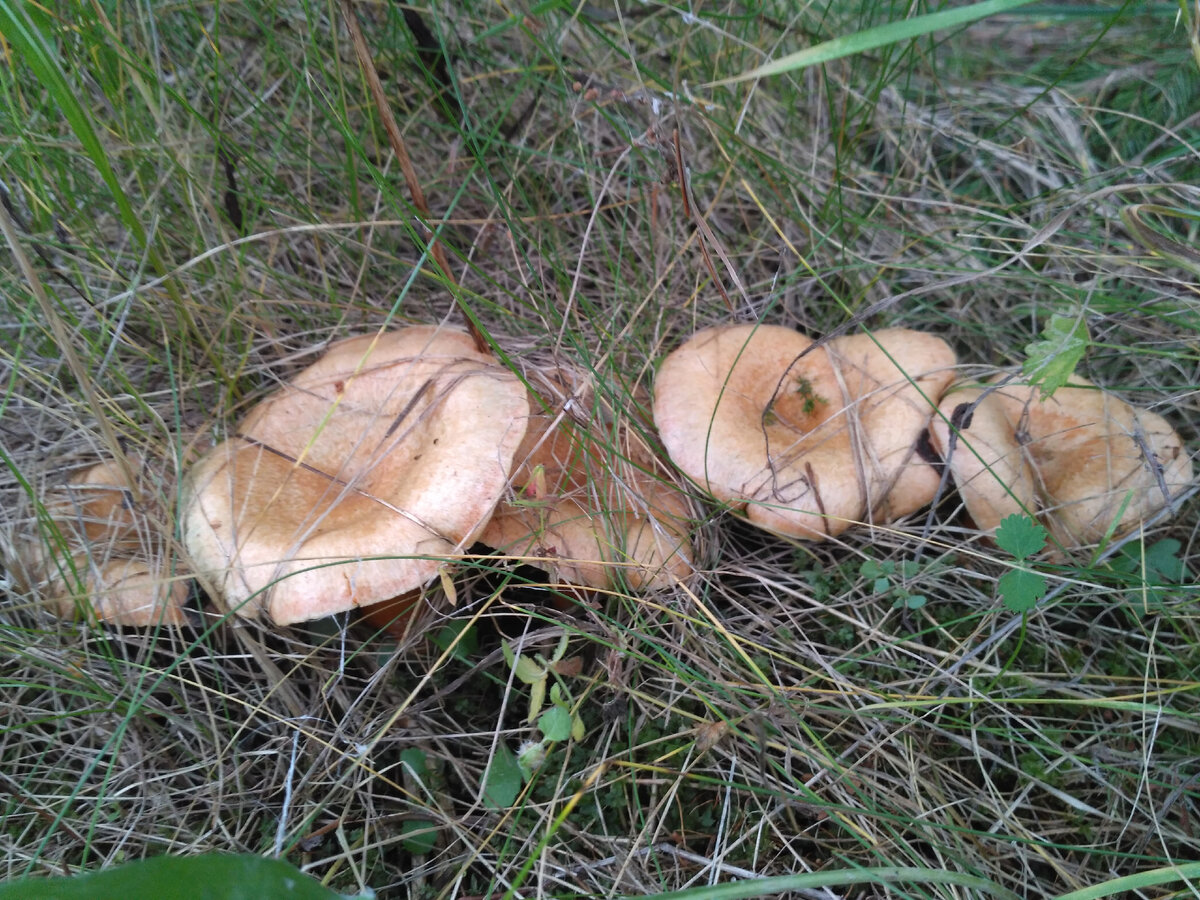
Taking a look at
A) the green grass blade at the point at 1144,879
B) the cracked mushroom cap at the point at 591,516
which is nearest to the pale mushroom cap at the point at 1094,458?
the green grass blade at the point at 1144,879

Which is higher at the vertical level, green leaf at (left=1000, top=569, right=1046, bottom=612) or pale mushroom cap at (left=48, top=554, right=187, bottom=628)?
pale mushroom cap at (left=48, top=554, right=187, bottom=628)

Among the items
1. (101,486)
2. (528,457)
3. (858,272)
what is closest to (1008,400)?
(858,272)

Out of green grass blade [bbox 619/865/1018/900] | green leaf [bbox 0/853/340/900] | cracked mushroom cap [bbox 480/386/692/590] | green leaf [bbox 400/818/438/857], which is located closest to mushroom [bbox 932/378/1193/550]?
cracked mushroom cap [bbox 480/386/692/590]

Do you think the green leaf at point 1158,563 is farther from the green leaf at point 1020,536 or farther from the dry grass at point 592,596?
the green leaf at point 1020,536

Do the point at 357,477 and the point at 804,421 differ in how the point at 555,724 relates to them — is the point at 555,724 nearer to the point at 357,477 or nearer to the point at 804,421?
the point at 357,477

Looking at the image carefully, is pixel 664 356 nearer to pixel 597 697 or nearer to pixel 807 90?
pixel 597 697

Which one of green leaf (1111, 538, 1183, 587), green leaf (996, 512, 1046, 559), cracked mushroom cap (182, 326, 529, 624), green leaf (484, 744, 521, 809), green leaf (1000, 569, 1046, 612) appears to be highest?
cracked mushroom cap (182, 326, 529, 624)

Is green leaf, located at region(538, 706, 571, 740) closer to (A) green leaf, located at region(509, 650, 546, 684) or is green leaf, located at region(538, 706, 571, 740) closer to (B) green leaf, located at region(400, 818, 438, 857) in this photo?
(A) green leaf, located at region(509, 650, 546, 684)
